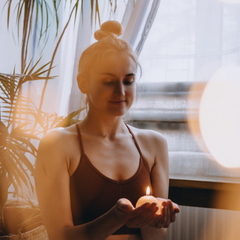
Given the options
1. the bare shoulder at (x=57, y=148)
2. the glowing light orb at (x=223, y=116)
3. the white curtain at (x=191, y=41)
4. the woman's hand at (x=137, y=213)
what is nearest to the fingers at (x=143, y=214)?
the woman's hand at (x=137, y=213)

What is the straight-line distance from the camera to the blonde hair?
0.89m

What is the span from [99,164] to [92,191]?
0.32 feet

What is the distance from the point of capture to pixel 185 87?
1.62 meters

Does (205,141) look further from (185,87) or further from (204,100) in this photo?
(185,87)

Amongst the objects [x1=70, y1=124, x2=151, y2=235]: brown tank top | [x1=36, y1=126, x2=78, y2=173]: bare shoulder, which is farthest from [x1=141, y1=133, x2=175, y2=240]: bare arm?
[x1=36, y1=126, x2=78, y2=173]: bare shoulder

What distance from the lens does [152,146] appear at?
103 centimetres

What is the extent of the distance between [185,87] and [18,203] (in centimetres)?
123

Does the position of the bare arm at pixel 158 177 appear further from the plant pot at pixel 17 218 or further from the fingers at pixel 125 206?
the plant pot at pixel 17 218

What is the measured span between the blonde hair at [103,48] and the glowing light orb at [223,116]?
814 mm

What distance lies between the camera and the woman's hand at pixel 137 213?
1.98 ft

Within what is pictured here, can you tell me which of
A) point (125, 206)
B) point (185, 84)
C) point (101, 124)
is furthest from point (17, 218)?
point (185, 84)

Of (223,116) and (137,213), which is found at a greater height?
(223,116)

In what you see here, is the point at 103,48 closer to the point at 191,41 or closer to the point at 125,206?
the point at 125,206

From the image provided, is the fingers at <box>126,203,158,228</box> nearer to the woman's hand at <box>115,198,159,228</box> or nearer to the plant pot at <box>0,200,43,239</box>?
the woman's hand at <box>115,198,159,228</box>
